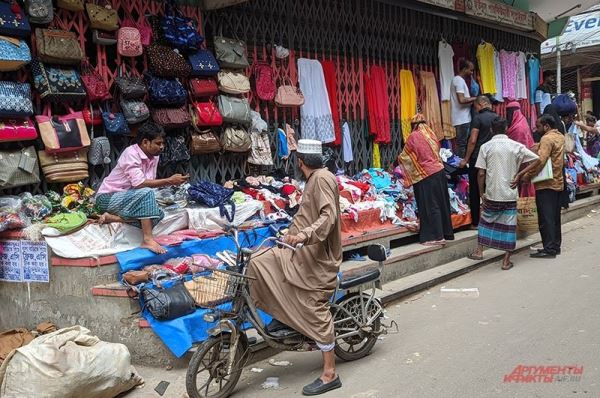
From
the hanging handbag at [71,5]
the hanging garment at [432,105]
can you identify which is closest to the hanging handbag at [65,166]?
the hanging handbag at [71,5]

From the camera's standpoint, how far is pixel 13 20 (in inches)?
215

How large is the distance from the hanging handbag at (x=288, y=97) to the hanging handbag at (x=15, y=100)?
3.40 meters

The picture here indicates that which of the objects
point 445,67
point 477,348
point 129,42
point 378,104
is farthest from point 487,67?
point 477,348

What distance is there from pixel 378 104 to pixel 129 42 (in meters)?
4.65

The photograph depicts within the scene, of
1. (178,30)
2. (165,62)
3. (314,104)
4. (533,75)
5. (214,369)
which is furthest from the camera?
(533,75)

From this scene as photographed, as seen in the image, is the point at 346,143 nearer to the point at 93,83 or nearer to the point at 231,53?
the point at 231,53

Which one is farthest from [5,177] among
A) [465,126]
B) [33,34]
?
[465,126]

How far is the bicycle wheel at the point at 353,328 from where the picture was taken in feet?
15.4

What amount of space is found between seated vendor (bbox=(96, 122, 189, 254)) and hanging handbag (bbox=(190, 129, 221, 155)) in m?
1.29

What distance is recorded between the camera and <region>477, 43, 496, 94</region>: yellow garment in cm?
1211

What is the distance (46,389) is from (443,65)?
366 inches

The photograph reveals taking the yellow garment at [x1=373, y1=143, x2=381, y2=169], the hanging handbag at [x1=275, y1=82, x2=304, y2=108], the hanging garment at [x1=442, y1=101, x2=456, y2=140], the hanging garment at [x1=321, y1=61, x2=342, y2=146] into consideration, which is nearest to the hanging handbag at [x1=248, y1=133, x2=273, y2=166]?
the hanging handbag at [x1=275, y1=82, x2=304, y2=108]

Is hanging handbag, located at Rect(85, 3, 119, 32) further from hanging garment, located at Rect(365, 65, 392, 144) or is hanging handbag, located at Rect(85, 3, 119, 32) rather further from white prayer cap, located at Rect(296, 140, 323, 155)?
hanging garment, located at Rect(365, 65, 392, 144)

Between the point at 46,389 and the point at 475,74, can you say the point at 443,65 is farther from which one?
the point at 46,389
